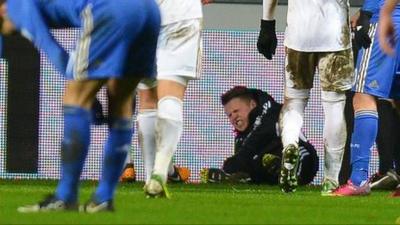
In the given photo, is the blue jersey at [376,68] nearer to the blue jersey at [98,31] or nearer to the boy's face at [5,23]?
the blue jersey at [98,31]

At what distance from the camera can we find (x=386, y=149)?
483 inches

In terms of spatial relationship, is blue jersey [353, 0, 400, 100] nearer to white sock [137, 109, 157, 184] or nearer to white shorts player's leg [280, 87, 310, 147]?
white shorts player's leg [280, 87, 310, 147]

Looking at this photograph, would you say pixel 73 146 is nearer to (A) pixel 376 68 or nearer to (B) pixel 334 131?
(B) pixel 334 131

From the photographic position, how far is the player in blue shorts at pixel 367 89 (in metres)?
10.2

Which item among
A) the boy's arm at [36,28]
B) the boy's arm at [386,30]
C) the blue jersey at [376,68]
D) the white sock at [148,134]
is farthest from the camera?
the blue jersey at [376,68]

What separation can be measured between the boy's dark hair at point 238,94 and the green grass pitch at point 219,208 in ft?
4.91

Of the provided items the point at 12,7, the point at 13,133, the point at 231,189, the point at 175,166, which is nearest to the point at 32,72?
the point at 13,133

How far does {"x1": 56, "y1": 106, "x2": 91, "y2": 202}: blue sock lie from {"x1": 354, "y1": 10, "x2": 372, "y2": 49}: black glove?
138 inches

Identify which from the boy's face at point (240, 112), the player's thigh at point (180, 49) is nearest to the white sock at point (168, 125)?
the player's thigh at point (180, 49)

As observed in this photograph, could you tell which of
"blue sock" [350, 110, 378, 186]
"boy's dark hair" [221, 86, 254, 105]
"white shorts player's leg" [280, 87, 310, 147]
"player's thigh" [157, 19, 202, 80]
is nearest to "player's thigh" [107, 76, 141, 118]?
"player's thigh" [157, 19, 202, 80]

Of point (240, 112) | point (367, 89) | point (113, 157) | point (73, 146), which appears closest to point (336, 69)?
point (367, 89)

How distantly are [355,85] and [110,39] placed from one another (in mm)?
3510

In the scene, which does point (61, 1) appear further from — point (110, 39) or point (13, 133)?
point (13, 133)

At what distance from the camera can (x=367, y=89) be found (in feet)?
33.7
